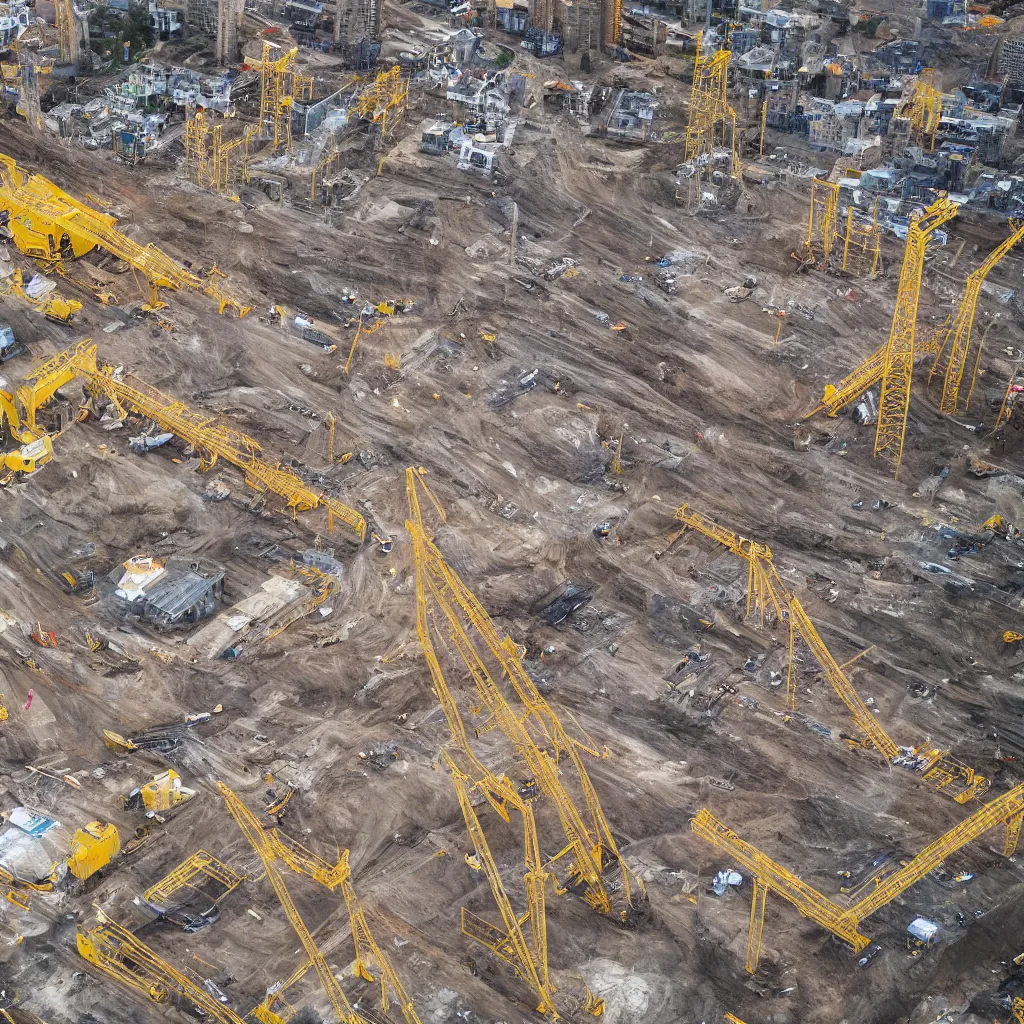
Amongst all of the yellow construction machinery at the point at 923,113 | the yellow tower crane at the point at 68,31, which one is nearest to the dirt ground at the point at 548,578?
the yellow construction machinery at the point at 923,113

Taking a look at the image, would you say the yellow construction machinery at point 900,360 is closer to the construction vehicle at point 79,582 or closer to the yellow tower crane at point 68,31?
the construction vehicle at point 79,582

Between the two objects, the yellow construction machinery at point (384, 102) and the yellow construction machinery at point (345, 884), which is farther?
the yellow construction machinery at point (384, 102)

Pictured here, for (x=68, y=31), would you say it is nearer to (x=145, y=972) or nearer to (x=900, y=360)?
(x=900, y=360)

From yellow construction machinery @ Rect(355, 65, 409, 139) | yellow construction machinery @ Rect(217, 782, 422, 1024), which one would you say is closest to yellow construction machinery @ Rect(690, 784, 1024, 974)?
yellow construction machinery @ Rect(217, 782, 422, 1024)

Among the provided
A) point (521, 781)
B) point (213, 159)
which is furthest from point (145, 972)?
point (213, 159)

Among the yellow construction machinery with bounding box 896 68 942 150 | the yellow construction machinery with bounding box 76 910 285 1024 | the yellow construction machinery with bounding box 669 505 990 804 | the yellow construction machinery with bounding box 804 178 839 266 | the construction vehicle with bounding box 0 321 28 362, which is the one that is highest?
the yellow construction machinery with bounding box 896 68 942 150

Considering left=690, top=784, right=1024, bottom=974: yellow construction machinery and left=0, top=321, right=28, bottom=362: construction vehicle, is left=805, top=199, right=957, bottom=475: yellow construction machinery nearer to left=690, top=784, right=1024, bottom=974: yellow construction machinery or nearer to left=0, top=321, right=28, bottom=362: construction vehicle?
left=690, top=784, right=1024, bottom=974: yellow construction machinery

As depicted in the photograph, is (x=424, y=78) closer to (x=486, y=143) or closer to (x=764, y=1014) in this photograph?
(x=486, y=143)
